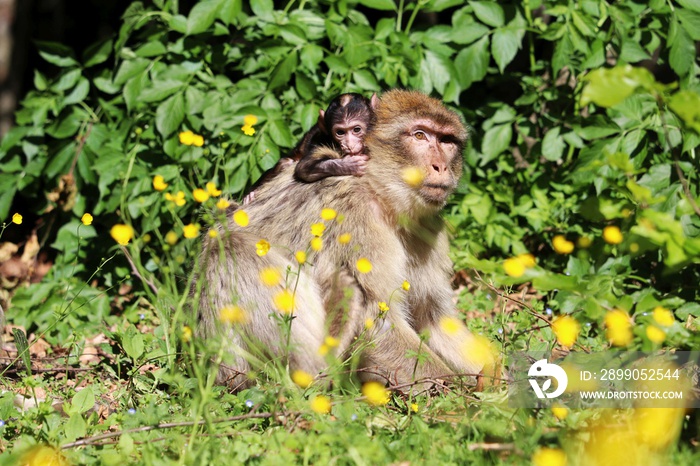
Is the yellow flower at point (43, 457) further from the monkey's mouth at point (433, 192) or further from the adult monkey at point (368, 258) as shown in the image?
the monkey's mouth at point (433, 192)

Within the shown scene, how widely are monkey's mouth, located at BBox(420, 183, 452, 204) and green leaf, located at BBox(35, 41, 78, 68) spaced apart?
3045mm

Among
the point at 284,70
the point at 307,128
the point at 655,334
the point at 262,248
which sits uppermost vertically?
the point at 655,334

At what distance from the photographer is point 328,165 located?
4.50 meters

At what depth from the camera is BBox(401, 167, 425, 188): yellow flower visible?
405 centimetres

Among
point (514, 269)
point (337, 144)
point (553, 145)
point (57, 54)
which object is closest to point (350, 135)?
point (337, 144)

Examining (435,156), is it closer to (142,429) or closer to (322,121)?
(322,121)

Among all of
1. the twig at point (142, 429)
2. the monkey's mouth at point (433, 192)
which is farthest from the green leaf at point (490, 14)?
the twig at point (142, 429)

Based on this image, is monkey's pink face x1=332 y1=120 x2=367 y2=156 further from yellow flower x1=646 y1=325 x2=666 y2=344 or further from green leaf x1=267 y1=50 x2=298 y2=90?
yellow flower x1=646 y1=325 x2=666 y2=344

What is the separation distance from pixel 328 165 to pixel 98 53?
2268mm

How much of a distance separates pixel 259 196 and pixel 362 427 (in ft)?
6.09

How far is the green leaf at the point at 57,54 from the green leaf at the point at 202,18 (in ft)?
3.71

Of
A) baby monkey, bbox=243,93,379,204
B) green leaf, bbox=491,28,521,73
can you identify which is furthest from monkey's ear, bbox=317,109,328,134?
green leaf, bbox=491,28,521,73

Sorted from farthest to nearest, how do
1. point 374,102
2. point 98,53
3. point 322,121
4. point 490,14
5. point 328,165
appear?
1. point 98,53
2. point 490,14
3. point 322,121
4. point 374,102
5. point 328,165

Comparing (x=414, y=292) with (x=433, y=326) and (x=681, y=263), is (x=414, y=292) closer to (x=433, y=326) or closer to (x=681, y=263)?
(x=433, y=326)
